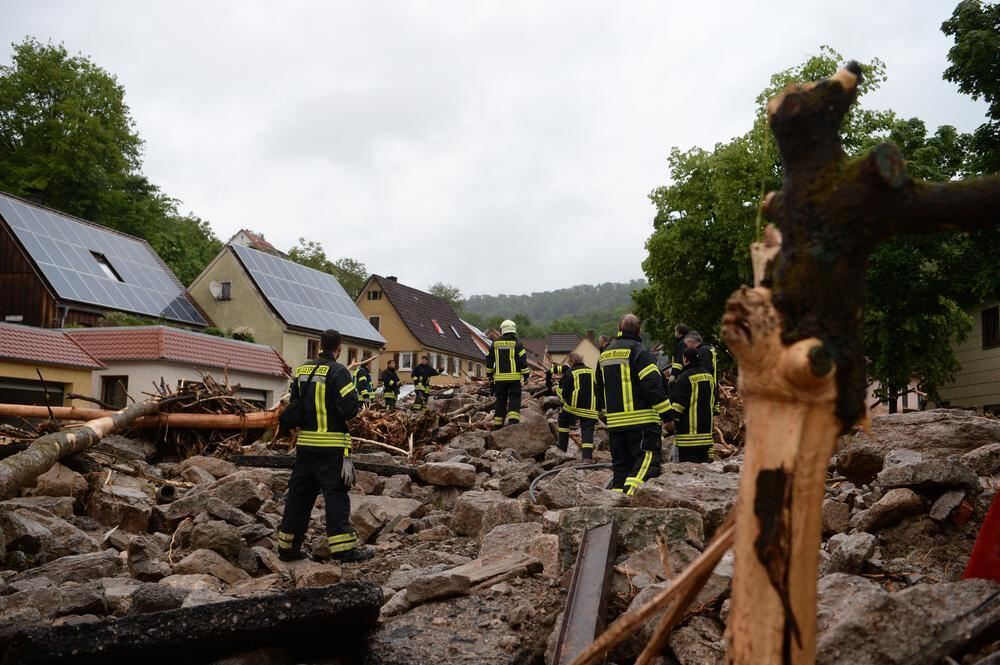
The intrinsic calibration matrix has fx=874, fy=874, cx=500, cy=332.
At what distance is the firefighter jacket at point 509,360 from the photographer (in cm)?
1573

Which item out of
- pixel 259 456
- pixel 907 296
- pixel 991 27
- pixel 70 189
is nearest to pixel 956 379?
pixel 907 296

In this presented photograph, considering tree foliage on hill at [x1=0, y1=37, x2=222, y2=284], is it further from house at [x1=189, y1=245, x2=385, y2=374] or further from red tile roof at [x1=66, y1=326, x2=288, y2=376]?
red tile roof at [x1=66, y1=326, x2=288, y2=376]

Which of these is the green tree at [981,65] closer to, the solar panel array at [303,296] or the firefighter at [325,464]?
the firefighter at [325,464]

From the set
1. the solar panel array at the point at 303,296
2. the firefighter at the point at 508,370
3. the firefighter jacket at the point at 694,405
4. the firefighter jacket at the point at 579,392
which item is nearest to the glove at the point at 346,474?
the firefighter jacket at the point at 694,405

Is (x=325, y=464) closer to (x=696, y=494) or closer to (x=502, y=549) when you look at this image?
(x=502, y=549)

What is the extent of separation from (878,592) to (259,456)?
11.1 meters

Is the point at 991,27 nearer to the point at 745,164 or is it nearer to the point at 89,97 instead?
the point at 745,164

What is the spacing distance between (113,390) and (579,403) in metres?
12.3

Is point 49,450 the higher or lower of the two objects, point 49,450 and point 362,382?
the lower

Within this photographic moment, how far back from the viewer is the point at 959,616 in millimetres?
3254

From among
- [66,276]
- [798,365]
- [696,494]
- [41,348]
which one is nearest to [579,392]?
[696,494]

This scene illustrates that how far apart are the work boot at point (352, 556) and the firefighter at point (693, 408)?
167 inches

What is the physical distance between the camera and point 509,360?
15727 millimetres

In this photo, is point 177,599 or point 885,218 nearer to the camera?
point 885,218
